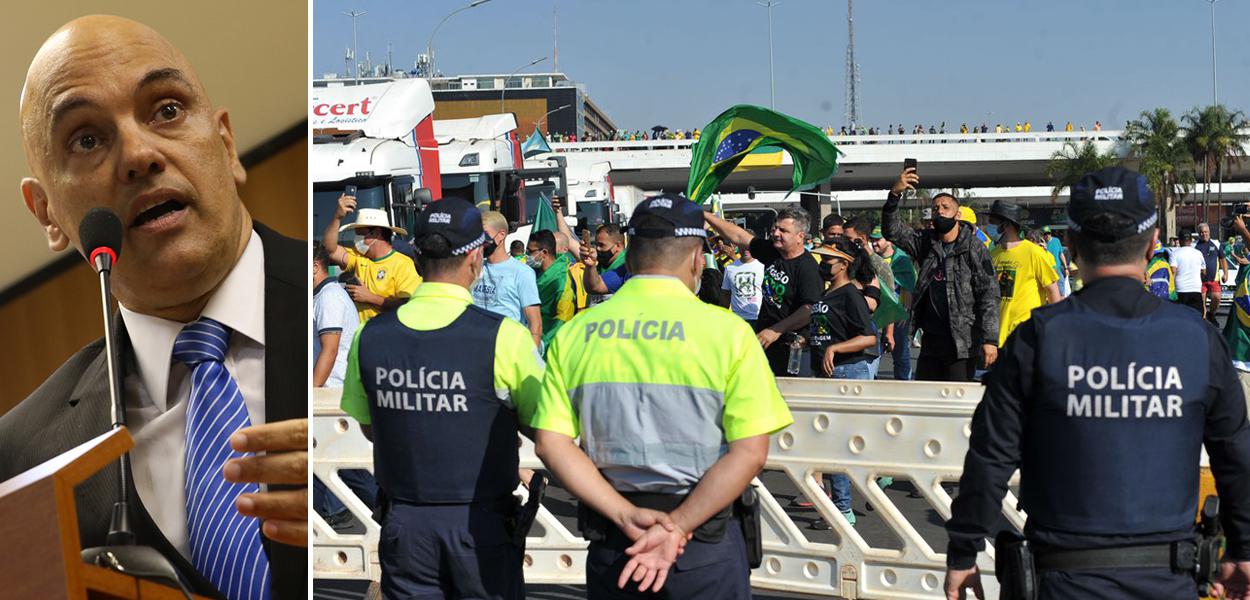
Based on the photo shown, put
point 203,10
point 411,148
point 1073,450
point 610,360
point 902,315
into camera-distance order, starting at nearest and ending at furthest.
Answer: point 203,10
point 1073,450
point 610,360
point 902,315
point 411,148

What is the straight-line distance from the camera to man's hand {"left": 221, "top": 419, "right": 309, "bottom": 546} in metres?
1.93

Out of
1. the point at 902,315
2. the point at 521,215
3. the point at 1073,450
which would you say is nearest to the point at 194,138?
the point at 1073,450

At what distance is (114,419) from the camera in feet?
6.05

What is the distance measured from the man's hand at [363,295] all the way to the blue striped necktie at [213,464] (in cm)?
623

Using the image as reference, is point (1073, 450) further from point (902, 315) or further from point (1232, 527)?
point (902, 315)

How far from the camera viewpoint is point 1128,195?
11.1ft

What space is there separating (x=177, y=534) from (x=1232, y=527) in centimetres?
272

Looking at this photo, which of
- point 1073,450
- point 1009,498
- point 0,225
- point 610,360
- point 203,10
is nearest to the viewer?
point 0,225

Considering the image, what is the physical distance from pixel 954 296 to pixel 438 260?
446cm

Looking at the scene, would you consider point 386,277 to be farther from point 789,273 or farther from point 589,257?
point 589,257

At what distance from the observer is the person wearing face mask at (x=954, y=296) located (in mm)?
7746

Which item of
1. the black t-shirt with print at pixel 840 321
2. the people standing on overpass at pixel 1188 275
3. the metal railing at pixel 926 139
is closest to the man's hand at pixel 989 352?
the black t-shirt with print at pixel 840 321

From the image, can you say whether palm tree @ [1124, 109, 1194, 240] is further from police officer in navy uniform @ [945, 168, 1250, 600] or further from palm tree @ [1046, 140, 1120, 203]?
police officer in navy uniform @ [945, 168, 1250, 600]

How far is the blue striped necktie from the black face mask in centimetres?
629
